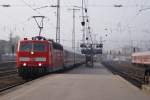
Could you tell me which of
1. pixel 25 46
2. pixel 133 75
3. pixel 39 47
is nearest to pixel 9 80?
pixel 25 46

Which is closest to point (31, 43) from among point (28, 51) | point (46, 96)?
point (28, 51)

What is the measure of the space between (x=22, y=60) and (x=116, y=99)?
51.3 ft

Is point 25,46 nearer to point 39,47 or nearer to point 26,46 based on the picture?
point 26,46

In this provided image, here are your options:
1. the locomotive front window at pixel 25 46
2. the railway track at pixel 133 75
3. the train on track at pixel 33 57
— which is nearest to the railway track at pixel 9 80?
the train on track at pixel 33 57

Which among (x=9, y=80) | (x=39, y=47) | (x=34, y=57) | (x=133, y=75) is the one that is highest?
(x=39, y=47)

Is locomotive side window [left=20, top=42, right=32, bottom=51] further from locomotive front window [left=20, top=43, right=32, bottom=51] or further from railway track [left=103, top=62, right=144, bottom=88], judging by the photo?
railway track [left=103, top=62, right=144, bottom=88]

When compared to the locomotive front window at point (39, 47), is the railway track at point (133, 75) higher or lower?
lower

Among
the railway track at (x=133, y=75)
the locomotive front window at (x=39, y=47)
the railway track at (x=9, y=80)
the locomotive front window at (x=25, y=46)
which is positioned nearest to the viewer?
the railway track at (x=9, y=80)

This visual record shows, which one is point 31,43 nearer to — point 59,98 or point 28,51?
point 28,51

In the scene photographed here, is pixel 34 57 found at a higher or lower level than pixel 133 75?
higher

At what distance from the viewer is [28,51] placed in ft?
100

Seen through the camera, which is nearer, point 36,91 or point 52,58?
point 36,91

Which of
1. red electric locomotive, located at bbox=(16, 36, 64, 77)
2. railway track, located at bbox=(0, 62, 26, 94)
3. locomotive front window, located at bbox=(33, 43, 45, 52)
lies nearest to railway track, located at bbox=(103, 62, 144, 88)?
red electric locomotive, located at bbox=(16, 36, 64, 77)

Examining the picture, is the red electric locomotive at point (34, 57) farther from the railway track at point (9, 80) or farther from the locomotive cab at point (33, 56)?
the railway track at point (9, 80)
